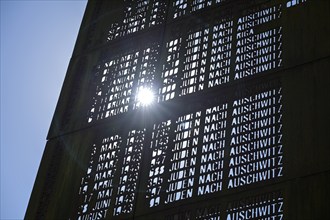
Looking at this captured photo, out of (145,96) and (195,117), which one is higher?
(145,96)

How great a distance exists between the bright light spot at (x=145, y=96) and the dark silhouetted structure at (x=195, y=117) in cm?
2

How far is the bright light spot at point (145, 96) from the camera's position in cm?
1216

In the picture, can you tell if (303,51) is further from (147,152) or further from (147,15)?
(147,15)

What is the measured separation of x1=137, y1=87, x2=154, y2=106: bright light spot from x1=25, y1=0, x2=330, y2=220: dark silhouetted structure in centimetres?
2

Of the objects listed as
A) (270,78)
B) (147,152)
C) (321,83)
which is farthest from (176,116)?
(321,83)

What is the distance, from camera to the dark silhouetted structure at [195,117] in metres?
10.0

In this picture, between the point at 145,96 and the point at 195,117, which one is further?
the point at 145,96

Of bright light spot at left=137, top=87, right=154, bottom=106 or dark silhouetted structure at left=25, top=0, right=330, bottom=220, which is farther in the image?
bright light spot at left=137, top=87, right=154, bottom=106

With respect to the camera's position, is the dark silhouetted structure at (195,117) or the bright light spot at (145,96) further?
the bright light spot at (145,96)

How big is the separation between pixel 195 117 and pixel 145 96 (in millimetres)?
1172

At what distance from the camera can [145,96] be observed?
12328 millimetres

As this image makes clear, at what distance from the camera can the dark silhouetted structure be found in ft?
32.9

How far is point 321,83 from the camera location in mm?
10320

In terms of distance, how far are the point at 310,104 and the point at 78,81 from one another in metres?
4.41
